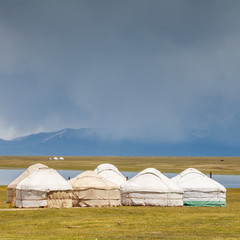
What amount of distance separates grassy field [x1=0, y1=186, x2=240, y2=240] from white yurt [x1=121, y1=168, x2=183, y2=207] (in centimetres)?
327

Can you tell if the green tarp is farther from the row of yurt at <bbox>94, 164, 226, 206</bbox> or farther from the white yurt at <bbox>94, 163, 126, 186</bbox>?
the white yurt at <bbox>94, 163, 126, 186</bbox>

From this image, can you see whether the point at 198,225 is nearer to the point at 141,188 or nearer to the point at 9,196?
the point at 141,188

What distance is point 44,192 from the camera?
1319 inches

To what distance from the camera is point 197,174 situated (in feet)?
135

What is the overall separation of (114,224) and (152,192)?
11764 mm

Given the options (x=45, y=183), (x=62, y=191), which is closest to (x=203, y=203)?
(x=62, y=191)

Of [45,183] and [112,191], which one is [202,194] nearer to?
[112,191]

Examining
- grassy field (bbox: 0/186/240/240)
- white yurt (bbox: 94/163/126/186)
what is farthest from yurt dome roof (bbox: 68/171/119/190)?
white yurt (bbox: 94/163/126/186)

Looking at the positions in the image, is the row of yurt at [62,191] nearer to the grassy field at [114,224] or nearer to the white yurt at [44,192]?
the white yurt at [44,192]

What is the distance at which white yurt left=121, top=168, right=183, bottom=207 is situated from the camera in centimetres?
3666

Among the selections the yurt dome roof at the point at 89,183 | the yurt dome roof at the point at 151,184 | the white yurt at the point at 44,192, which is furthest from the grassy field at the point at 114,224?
the yurt dome roof at the point at 151,184

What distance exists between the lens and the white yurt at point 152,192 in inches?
1443

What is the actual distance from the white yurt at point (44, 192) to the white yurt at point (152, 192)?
5.07 m

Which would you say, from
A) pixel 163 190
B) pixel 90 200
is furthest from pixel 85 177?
pixel 163 190
